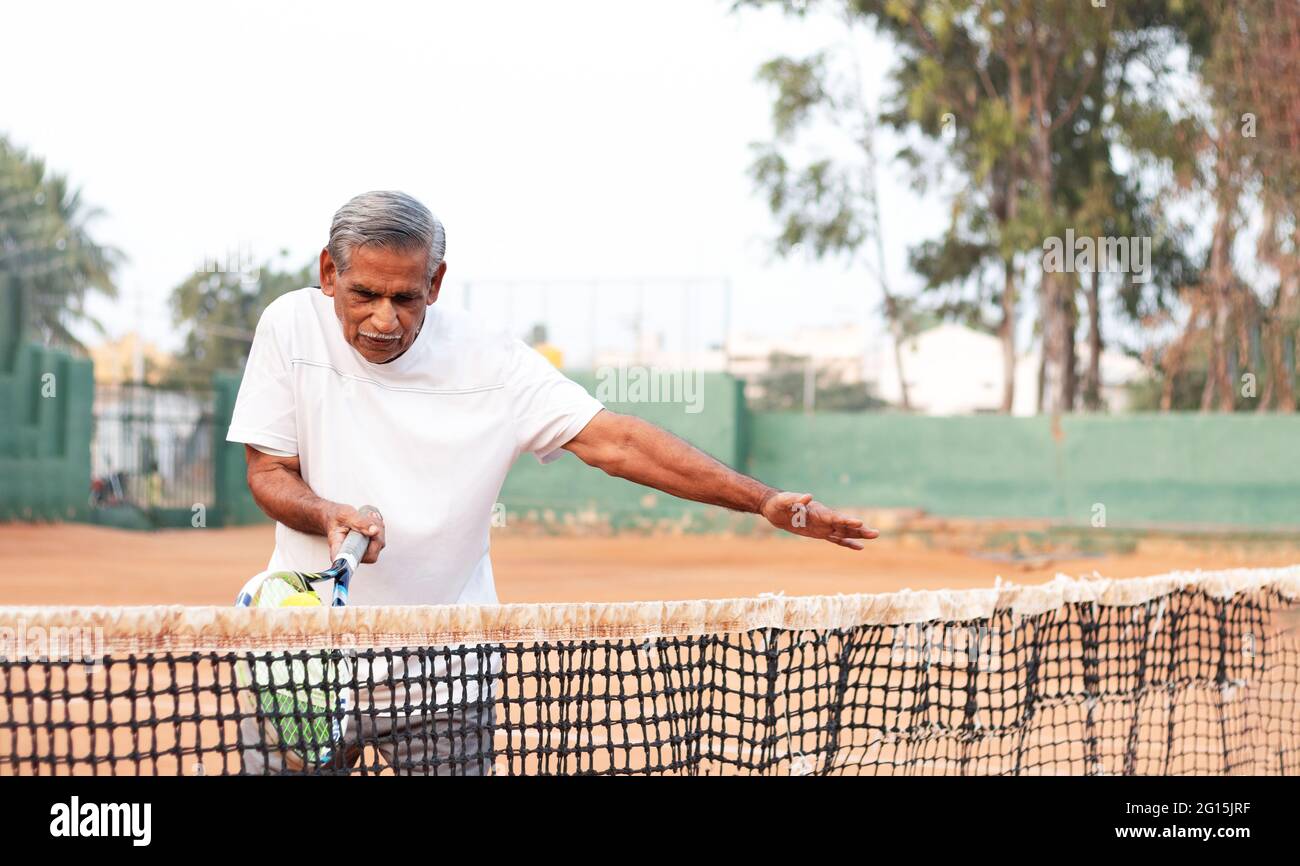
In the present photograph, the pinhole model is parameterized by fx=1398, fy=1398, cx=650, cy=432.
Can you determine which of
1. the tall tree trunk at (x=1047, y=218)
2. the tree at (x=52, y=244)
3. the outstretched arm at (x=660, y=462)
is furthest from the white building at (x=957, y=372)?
the outstretched arm at (x=660, y=462)

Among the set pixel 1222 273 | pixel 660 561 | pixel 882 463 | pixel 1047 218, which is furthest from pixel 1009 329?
pixel 660 561

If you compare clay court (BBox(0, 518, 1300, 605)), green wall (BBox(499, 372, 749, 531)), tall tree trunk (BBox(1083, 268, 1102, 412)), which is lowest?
clay court (BBox(0, 518, 1300, 605))

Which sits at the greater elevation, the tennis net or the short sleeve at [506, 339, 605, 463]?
the short sleeve at [506, 339, 605, 463]

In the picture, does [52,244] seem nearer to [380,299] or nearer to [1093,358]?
[1093,358]

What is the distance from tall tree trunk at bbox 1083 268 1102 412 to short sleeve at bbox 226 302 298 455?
25.5 meters

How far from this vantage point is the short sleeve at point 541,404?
287cm

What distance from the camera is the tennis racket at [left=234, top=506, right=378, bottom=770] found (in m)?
2.47

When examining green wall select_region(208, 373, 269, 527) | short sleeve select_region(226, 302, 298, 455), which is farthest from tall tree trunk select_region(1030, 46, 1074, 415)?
short sleeve select_region(226, 302, 298, 455)

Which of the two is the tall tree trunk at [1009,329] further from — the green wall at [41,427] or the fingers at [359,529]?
the fingers at [359,529]

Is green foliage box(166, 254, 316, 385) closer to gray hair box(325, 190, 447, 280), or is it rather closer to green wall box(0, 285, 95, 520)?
green wall box(0, 285, 95, 520)

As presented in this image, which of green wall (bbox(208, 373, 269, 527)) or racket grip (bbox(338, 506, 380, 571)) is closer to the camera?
racket grip (bbox(338, 506, 380, 571))

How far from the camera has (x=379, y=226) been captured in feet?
8.42

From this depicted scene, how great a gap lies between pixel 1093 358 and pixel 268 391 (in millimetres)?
25600
